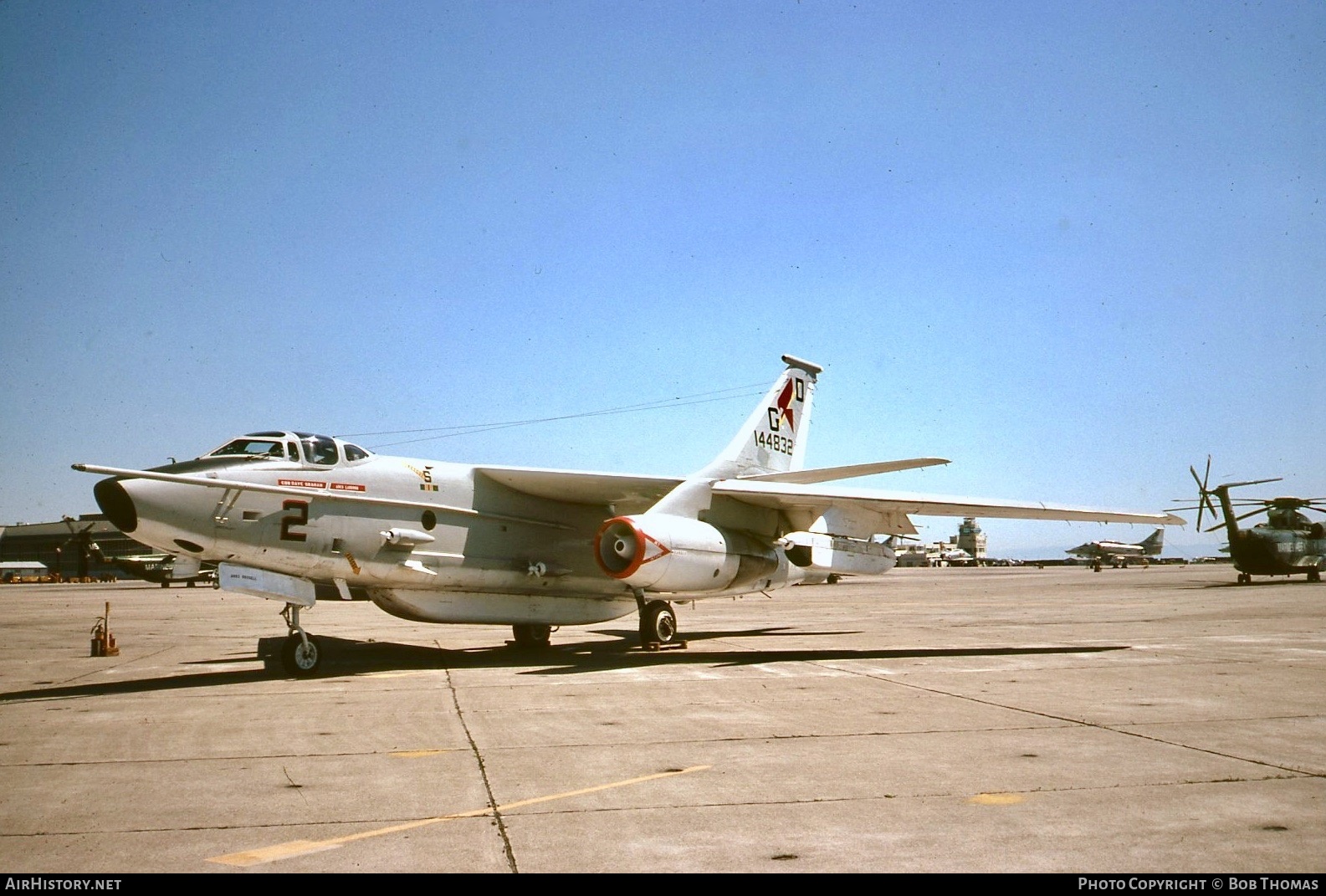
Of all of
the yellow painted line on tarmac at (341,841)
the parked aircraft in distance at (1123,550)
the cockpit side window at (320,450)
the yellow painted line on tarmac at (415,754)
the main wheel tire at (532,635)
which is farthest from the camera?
the parked aircraft in distance at (1123,550)

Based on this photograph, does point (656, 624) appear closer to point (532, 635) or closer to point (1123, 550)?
point (532, 635)

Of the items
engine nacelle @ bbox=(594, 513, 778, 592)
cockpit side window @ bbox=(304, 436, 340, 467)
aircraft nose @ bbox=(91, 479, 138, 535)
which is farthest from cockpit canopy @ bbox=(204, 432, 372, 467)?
engine nacelle @ bbox=(594, 513, 778, 592)

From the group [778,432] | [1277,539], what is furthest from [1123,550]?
[778,432]

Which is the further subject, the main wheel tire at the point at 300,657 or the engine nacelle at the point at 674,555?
the engine nacelle at the point at 674,555

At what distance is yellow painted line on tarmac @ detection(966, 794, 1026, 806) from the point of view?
538 centimetres

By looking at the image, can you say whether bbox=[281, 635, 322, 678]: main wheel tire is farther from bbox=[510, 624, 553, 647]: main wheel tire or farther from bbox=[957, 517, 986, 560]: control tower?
bbox=[957, 517, 986, 560]: control tower

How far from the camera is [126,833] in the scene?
4984mm

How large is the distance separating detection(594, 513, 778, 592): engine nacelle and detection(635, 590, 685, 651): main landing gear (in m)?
1.13

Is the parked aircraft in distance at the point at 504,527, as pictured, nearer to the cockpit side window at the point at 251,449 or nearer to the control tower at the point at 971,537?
the cockpit side window at the point at 251,449

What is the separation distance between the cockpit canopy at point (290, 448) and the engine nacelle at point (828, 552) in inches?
318

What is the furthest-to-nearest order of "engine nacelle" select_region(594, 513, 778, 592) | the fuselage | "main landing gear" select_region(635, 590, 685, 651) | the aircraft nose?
"main landing gear" select_region(635, 590, 685, 651), "engine nacelle" select_region(594, 513, 778, 592), the fuselage, the aircraft nose

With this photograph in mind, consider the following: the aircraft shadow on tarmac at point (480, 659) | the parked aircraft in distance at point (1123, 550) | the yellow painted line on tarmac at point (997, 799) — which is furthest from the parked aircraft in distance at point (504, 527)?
the parked aircraft in distance at point (1123, 550)

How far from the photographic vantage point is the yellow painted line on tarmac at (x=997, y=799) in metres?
5.38
